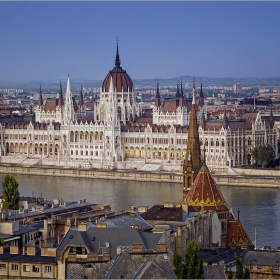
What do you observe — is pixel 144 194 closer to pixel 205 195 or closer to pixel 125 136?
pixel 125 136

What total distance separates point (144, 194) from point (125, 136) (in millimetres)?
22897

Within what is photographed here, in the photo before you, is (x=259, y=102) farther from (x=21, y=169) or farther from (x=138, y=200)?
(x=138, y=200)

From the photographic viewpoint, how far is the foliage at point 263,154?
73625 mm

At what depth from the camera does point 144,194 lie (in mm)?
59500

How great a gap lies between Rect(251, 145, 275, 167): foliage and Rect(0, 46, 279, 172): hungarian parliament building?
1.48 meters

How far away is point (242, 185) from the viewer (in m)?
65.8

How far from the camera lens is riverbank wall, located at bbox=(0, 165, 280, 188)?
217 ft

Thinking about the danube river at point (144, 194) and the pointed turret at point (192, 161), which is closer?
the pointed turret at point (192, 161)

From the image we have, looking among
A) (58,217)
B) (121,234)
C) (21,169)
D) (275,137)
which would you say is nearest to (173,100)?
(275,137)

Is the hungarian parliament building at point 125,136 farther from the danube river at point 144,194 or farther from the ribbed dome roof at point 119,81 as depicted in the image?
the danube river at point 144,194

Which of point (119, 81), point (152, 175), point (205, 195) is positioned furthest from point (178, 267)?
point (119, 81)

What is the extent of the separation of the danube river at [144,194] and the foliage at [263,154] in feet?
27.5

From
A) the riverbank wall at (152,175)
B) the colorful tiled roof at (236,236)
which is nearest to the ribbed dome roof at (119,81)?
the riverbank wall at (152,175)

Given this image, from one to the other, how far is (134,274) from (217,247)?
831cm
